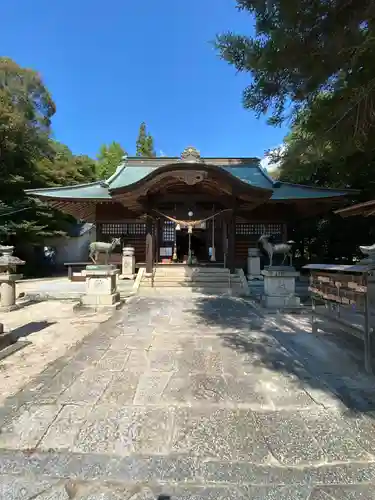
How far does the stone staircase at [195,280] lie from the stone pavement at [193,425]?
19.9 feet

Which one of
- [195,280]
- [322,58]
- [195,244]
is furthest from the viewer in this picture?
[195,244]

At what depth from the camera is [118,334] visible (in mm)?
5301

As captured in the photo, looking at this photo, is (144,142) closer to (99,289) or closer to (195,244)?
(195,244)

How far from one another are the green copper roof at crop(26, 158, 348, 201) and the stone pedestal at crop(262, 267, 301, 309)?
4.39m

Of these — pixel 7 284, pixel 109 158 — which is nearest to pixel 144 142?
pixel 109 158

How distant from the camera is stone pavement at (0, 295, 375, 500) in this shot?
1876 millimetres

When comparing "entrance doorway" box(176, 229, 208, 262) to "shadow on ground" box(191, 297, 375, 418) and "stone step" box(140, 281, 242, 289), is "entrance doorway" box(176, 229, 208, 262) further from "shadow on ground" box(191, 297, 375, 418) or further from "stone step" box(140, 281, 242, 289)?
"shadow on ground" box(191, 297, 375, 418)

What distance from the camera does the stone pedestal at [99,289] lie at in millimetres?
7691

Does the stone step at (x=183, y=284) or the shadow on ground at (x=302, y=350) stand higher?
the stone step at (x=183, y=284)

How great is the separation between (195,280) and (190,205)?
3531 millimetres

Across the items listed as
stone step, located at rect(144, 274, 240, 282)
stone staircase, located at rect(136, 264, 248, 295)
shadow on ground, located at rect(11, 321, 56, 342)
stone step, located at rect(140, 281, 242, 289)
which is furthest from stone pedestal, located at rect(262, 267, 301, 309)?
shadow on ground, located at rect(11, 321, 56, 342)

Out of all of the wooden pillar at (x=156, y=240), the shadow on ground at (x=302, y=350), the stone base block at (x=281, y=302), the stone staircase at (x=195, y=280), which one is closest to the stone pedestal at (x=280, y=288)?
the stone base block at (x=281, y=302)

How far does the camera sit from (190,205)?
522 inches

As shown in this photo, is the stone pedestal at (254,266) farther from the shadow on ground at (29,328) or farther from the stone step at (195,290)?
the shadow on ground at (29,328)
